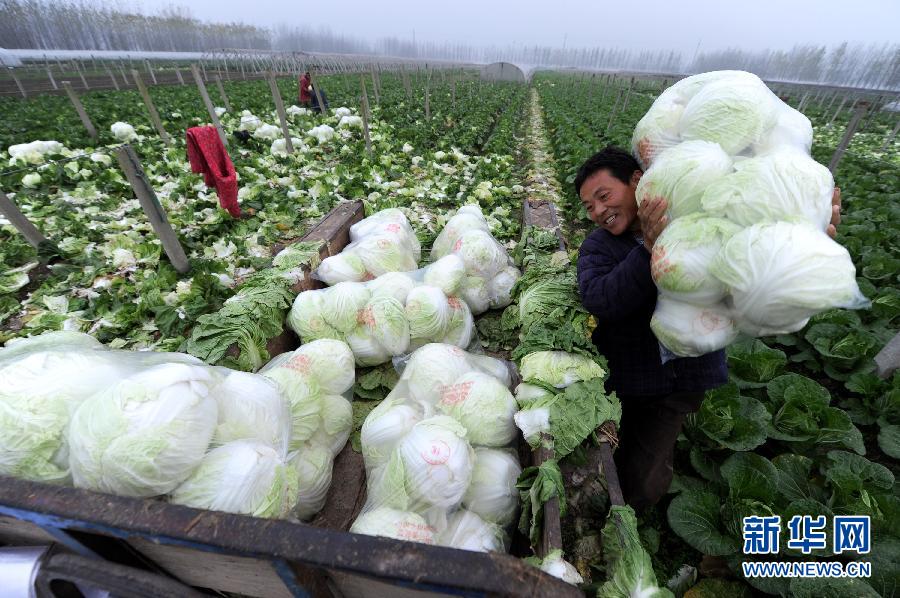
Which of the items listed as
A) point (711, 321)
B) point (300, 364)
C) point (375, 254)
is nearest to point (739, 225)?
point (711, 321)

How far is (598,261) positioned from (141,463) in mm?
2422

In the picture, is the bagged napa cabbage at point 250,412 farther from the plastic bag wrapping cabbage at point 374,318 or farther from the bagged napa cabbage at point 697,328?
the bagged napa cabbage at point 697,328

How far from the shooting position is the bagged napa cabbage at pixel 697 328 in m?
1.65

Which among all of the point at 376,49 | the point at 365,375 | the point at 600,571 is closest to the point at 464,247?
the point at 365,375

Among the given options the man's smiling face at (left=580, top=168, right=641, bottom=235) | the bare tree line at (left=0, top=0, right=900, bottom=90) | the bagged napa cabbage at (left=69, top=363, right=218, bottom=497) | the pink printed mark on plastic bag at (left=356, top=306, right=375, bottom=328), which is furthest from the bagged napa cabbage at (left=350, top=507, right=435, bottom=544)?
the bare tree line at (left=0, top=0, right=900, bottom=90)

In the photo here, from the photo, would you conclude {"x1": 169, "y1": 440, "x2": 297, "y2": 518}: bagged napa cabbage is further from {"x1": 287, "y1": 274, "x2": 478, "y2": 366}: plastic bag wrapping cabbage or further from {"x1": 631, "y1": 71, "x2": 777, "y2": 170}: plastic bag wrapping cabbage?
{"x1": 631, "y1": 71, "x2": 777, "y2": 170}: plastic bag wrapping cabbage

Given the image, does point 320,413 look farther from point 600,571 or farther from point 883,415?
point 883,415

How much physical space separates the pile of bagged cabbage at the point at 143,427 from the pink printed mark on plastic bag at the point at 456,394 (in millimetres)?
972

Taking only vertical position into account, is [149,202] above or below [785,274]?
below

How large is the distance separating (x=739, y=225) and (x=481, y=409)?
164cm

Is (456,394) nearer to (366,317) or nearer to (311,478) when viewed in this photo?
(311,478)

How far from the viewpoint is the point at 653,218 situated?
6.07 feet

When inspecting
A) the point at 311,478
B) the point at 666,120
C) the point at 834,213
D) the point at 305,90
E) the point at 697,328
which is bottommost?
the point at 311,478

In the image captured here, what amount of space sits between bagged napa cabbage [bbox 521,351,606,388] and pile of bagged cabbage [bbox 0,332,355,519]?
1580 mm
